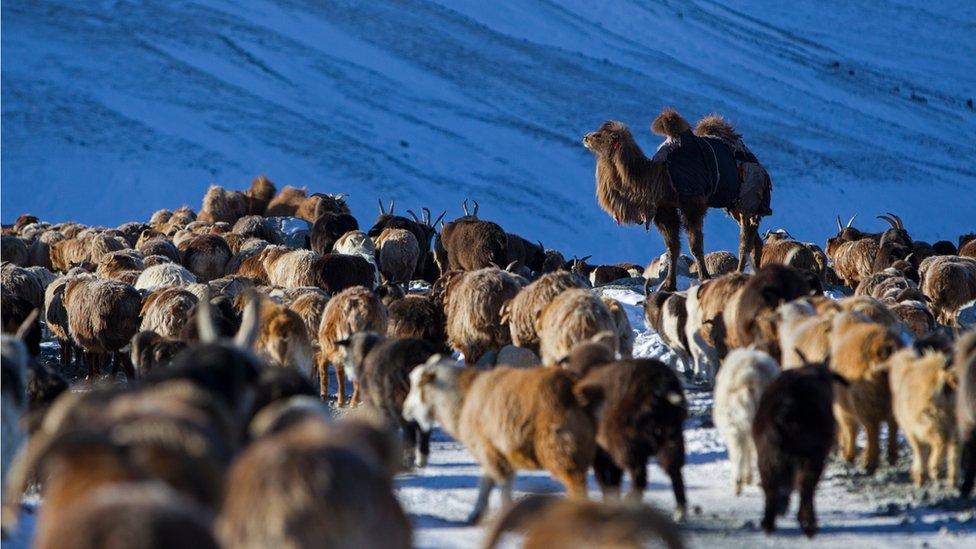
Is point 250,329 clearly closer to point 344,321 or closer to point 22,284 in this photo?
→ point 344,321

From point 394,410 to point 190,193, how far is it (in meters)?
42.0

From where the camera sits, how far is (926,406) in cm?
750

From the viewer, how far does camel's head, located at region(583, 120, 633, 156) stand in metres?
14.2

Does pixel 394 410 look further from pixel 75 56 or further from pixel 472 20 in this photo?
pixel 472 20

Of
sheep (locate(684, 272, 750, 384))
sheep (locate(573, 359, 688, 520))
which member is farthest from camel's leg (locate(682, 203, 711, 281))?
sheep (locate(573, 359, 688, 520))

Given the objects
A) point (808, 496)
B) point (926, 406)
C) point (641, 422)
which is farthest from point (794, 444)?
point (926, 406)

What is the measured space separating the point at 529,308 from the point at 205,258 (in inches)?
399

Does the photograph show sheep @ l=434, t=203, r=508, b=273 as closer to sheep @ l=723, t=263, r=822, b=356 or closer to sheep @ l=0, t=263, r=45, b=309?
sheep @ l=0, t=263, r=45, b=309

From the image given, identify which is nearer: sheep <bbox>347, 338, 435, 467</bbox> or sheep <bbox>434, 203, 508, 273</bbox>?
sheep <bbox>347, 338, 435, 467</bbox>

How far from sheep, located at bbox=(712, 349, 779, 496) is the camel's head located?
656cm

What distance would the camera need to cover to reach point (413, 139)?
5344cm

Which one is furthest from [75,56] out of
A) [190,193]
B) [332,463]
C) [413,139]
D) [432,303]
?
[332,463]

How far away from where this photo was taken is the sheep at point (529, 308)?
10875 mm

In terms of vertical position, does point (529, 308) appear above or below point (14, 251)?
above
